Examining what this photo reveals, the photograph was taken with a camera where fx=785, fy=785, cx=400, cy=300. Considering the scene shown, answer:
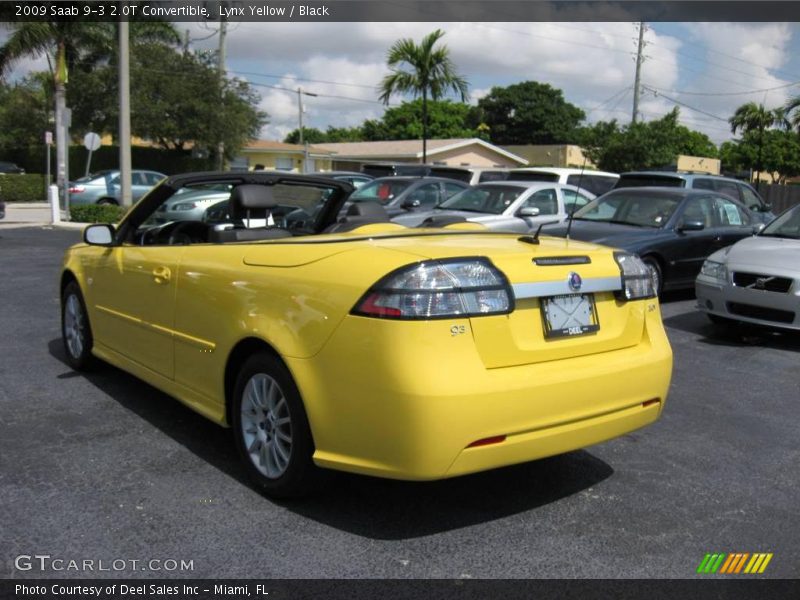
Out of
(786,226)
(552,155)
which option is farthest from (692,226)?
(552,155)

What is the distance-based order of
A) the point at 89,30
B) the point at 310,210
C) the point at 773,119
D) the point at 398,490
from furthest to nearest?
the point at 773,119, the point at 89,30, the point at 310,210, the point at 398,490

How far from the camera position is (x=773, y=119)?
5344cm

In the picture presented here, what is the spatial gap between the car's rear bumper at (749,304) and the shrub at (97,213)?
53.9 feet

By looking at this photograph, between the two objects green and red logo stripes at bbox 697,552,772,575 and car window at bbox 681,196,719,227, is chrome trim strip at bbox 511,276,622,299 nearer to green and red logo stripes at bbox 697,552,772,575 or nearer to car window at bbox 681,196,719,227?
green and red logo stripes at bbox 697,552,772,575

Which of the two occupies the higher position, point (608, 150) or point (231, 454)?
point (608, 150)

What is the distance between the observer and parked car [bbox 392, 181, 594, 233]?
11969mm

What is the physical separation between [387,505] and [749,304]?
5.02 m

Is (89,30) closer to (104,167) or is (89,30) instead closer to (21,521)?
(104,167)

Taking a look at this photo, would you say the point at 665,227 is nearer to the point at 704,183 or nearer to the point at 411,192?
the point at 704,183

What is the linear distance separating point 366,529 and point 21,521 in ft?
4.92

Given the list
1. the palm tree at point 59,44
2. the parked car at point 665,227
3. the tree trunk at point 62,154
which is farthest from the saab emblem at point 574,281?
the palm tree at point 59,44

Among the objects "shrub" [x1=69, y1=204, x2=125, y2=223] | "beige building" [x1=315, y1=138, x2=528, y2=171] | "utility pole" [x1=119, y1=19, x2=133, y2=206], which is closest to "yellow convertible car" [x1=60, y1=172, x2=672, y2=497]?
"utility pole" [x1=119, y1=19, x2=133, y2=206]

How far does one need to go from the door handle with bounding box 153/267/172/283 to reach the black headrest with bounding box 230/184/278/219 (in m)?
0.66

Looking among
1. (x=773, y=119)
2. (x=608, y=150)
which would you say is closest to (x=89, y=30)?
(x=608, y=150)
